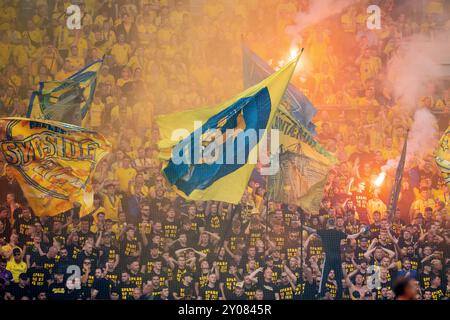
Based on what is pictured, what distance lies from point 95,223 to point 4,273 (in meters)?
1.46

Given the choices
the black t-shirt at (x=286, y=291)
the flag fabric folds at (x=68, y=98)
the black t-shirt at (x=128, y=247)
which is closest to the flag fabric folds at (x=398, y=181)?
the black t-shirt at (x=286, y=291)

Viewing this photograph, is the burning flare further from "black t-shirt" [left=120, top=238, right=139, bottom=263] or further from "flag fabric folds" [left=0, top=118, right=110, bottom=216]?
"flag fabric folds" [left=0, top=118, right=110, bottom=216]

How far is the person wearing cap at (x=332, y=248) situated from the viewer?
11.4 m

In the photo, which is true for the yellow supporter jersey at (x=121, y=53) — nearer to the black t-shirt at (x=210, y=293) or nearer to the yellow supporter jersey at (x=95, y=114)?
the yellow supporter jersey at (x=95, y=114)

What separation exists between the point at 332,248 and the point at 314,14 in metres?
3.64

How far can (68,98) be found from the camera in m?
11.8

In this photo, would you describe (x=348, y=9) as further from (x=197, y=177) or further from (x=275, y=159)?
(x=197, y=177)

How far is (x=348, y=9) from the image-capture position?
12.4 metres

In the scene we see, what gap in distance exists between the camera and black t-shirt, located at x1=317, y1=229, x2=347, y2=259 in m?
11.5

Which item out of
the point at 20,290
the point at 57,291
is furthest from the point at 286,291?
the point at 20,290

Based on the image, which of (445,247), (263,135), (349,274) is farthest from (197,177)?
(445,247)

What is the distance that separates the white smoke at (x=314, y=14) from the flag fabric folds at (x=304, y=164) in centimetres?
184

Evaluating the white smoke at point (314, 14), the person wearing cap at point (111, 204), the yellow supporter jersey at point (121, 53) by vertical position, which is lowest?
the person wearing cap at point (111, 204)

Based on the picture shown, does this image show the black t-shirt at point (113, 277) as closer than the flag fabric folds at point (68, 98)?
Yes
